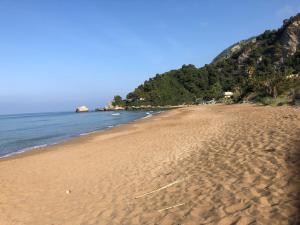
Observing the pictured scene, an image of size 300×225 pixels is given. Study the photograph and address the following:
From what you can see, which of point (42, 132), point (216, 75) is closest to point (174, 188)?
point (42, 132)

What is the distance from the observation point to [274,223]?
14.7ft

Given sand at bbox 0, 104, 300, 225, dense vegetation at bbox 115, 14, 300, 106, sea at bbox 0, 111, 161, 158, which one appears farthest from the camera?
dense vegetation at bbox 115, 14, 300, 106

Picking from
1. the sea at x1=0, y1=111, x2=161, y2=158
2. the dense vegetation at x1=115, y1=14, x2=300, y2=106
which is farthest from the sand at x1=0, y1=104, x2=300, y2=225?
the dense vegetation at x1=115, y1=14, x2=300, y2=106

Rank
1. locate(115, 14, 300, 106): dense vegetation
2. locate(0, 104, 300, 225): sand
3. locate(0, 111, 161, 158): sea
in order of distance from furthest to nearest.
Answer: locate(115, 14, 300, 106): dense vegetation → locate(0, 111, 161, 158): sea → locate(0, 104, 300, 225): sand

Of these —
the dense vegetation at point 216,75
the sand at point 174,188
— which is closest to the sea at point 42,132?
the sand at point 174,188

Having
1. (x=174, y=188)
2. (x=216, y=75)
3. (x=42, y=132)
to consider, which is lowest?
(x=42, y=132)

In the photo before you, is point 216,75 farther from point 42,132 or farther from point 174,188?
point 174,188

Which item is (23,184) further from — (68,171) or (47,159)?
(47,159)

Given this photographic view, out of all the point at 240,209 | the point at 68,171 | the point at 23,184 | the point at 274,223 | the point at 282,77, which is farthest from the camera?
the point at 282,77

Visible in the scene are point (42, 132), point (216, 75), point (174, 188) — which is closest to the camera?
point (174, 188)

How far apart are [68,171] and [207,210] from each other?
7345 mm

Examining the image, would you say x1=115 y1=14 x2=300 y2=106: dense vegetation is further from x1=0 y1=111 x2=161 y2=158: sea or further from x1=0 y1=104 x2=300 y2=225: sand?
x1=0 y1=104 x2=300 y2=225: sand

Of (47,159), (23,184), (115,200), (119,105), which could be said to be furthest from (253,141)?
(119,105)

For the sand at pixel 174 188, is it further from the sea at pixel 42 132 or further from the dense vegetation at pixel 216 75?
the dense vegetation at pixel 216 75
